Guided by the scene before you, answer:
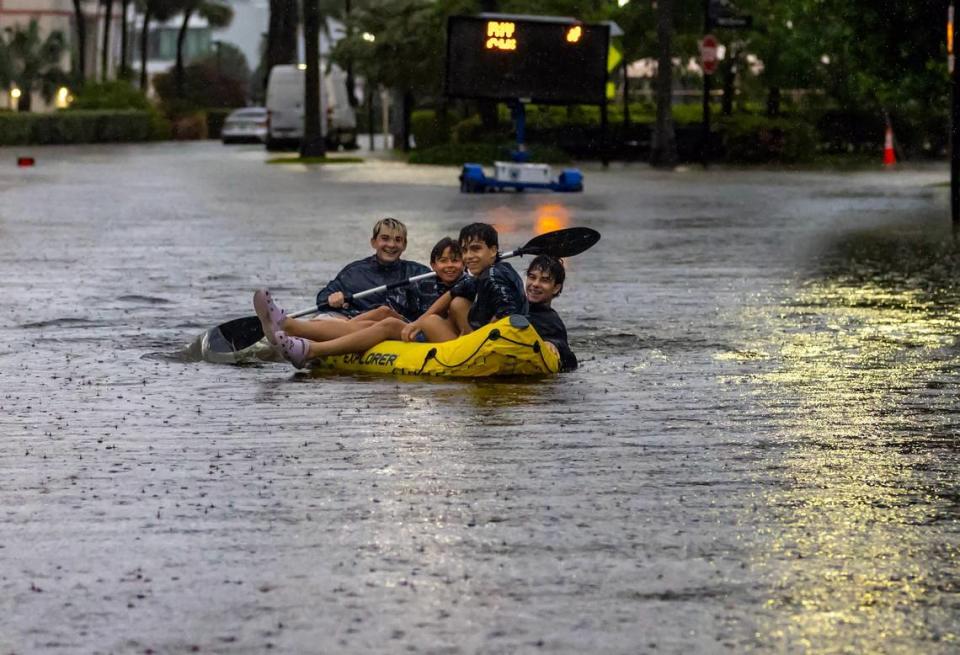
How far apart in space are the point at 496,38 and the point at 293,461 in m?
33.2

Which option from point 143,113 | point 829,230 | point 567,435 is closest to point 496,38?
point 829,230

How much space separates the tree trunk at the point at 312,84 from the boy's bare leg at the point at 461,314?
129ft

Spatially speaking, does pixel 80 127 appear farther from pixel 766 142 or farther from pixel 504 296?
pixel 504 296

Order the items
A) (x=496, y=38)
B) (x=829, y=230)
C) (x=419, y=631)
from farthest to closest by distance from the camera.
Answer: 1. (x=496, y=38)
2. (x=829, y=230)
3. (x=419, y=631)

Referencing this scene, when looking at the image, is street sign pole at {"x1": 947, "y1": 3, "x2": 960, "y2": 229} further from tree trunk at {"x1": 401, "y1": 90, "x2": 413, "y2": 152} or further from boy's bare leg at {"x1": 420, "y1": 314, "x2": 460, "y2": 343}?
tree trunk at {"x1": 401, "y1": 90, "x2": 413, "y2": 152}

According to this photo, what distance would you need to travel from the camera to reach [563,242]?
13.4 metres

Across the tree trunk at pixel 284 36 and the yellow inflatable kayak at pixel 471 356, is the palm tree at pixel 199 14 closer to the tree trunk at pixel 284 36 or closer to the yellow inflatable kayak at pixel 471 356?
the tree trunk at pixel 284 36

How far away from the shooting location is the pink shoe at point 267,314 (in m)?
11.7

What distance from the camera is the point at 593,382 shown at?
1138cm

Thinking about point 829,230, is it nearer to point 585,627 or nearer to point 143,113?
point 585,627

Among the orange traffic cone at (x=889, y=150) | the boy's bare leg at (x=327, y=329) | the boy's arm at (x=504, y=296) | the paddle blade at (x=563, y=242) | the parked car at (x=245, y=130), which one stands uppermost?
the paddle blade at (x=563, y=242)

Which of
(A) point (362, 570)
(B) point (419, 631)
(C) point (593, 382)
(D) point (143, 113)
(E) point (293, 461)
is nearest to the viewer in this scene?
(B) point (419, 631)

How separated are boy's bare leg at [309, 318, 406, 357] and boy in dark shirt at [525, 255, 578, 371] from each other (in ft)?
2.32

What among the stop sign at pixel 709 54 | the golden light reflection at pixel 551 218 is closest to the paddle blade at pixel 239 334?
the golden light reflection at pixel 551 218
